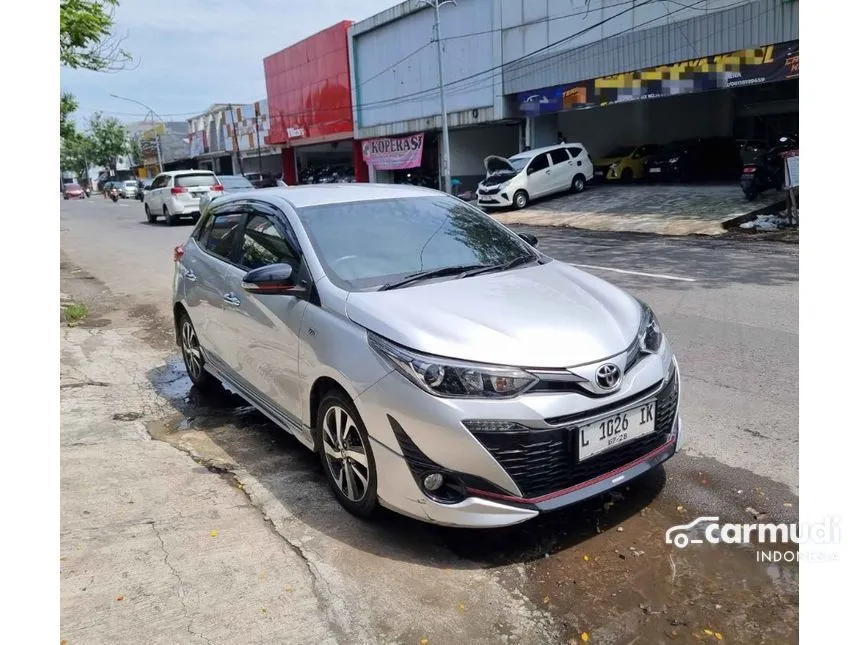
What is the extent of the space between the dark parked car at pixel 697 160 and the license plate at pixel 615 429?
22.9 metres

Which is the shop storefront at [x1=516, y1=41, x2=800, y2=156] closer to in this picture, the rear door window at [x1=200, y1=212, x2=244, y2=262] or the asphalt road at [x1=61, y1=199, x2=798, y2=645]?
the asphalt road at [x1=61, y1=199, x2=798, y2=645]

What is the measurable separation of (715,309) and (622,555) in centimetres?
496

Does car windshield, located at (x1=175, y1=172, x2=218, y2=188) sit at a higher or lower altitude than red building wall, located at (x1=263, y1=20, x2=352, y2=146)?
lower

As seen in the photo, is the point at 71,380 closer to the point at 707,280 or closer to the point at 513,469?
the point at 513,469

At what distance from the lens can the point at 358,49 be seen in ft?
116

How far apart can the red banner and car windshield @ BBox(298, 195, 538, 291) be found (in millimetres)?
28256

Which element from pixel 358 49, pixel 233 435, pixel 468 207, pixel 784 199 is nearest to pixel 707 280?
pixel 468 207

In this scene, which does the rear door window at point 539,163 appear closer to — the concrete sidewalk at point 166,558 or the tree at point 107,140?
the concrete sidewalk at point 166,558

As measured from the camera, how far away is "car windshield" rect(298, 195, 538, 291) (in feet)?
12.5

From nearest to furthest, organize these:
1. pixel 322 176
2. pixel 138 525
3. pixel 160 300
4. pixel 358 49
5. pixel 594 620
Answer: pixel 594 620 → pixel 138 525 → pixel 160 300 → pixel 358 49 → pixel 322 176

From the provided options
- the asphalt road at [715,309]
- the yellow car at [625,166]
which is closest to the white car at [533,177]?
the yellow car at [625,166]

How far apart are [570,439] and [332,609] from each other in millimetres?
1166

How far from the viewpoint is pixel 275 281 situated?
3783 mm

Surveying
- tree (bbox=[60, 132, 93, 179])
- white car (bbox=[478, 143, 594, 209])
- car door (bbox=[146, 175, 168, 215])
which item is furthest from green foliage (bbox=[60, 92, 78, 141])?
tree (bbox=[60, 132, 93, 179])
